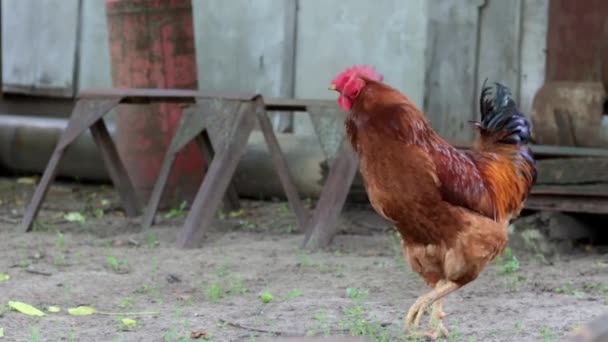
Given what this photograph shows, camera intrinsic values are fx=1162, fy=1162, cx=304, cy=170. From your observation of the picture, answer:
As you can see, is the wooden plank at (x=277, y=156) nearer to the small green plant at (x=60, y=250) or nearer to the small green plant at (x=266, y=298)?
the small green plant at (x=60, y=250)

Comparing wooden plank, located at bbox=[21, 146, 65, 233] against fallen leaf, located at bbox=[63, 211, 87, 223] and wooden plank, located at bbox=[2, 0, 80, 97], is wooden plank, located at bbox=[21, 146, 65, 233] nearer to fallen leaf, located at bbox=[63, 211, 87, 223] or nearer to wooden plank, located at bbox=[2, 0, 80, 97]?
fallen leaf, located at bbox=[63, 211, 87, 223]

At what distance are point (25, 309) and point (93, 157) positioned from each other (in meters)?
4.93

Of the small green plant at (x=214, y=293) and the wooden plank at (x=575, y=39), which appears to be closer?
the small green plant at (x=214, y=293)

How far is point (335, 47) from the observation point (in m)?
9.84

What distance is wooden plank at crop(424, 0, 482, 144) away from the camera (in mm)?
9141

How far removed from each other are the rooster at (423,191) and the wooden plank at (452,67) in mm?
3762

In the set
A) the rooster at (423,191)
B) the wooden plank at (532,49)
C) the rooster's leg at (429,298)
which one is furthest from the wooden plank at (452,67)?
the rooster's leg at (429,298)

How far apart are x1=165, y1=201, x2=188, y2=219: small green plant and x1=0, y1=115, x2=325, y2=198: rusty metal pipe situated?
825 mm

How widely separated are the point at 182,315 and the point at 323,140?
7.98 ft

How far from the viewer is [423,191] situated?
17.0 feet

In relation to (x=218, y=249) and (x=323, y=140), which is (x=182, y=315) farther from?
(x=323, y=140)

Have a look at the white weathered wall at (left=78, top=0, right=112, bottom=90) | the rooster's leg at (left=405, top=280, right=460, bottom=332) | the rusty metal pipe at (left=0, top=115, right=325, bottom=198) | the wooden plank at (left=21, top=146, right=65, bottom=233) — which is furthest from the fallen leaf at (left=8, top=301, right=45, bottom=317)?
the white weathered wall at (left=78, top=0, right=112, bottom=90)

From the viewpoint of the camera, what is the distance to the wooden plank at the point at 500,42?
9016 mm

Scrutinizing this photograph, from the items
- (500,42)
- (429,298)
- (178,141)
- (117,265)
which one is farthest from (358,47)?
(429,298)
